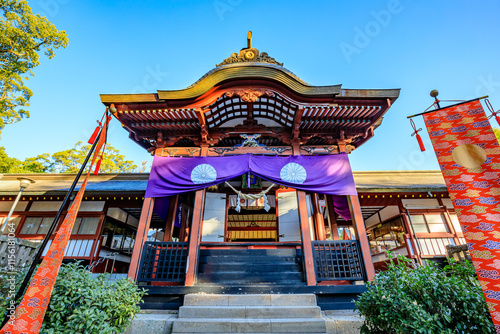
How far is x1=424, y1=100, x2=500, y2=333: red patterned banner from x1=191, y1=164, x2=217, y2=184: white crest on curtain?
533cm

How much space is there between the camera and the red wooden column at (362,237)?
589 cm

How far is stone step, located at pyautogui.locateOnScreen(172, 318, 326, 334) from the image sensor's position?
4.32 m

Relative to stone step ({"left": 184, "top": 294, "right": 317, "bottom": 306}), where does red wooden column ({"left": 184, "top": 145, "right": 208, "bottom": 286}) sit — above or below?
above

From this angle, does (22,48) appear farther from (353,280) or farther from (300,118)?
(353,280)

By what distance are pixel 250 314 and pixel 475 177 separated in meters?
4.71

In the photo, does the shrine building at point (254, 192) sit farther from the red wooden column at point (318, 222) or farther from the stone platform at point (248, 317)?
the stone platform at point (248, 317)

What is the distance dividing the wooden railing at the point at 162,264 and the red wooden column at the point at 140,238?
105 millimetres

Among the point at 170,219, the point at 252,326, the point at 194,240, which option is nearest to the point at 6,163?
the point at 170,219

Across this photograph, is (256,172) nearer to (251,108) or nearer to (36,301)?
(251,108)

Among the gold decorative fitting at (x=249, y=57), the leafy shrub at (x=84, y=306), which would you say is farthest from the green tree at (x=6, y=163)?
the leafy shrub at (x=84, y=306)

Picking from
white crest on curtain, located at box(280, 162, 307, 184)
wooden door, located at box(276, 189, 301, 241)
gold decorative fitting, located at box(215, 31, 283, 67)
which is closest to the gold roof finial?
gold decorative fitting, located at box(215, 31, 283, 67)

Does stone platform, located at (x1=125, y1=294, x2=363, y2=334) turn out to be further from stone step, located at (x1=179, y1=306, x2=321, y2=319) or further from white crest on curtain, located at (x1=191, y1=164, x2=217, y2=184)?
white crest on curtain, located at (x1=191, y1=164, x2=217, y2=184)

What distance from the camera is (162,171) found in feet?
23.5

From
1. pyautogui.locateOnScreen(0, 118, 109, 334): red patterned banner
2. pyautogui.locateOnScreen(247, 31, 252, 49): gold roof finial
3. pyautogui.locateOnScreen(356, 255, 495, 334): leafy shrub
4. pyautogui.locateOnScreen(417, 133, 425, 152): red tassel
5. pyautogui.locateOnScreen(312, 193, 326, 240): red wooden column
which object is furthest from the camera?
pyautogui.locateOnScreen(312, 193, 326, 240): red wooden column
